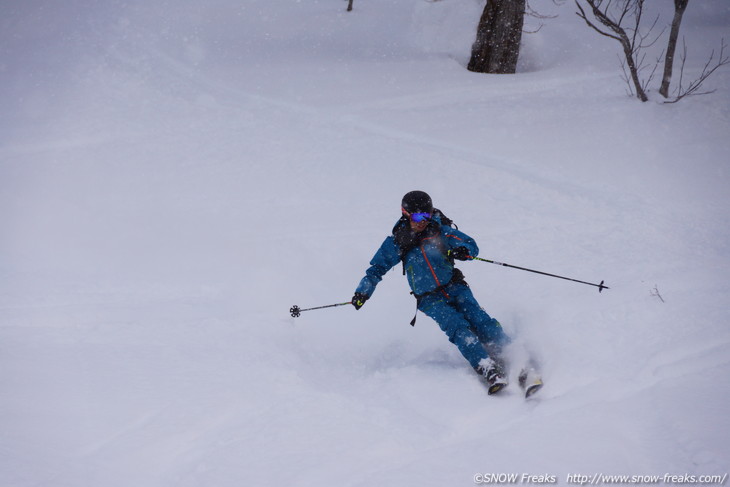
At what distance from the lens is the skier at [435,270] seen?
4.44 m

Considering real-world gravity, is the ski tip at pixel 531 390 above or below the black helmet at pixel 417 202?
below

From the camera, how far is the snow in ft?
10.9

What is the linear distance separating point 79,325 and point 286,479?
3.02 m

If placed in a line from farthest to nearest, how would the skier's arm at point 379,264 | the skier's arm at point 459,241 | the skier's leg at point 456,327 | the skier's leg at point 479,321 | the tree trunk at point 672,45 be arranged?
the tree trunk at point 672,45 < the skier's arm at point 379,264 < the skier's arm at point 459,241 < the skier's leg at point 479,321 < the skier's leg at point 456,327

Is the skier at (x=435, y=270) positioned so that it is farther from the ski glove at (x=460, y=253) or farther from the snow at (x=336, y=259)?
the snow at (x=336, y=259)

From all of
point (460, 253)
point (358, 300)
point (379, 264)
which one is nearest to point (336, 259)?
point (379, 264)

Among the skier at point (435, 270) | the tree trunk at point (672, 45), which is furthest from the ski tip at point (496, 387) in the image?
the tree trunk at point (672, 45)

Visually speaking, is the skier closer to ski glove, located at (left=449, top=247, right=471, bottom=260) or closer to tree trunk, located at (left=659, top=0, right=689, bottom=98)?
ski glove, located at (left=449, top=247, right=471, bottom=260)

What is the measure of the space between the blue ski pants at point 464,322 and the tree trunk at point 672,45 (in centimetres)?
657

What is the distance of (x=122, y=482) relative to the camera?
122 inches

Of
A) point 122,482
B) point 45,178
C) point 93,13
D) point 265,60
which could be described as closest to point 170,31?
point 93,13

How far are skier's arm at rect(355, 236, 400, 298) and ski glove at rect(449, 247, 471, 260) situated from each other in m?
0.54

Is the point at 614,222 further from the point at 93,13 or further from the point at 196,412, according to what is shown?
the point at 93,13

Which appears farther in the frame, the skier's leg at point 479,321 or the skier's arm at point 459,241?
the skier's arm at point 459,241
